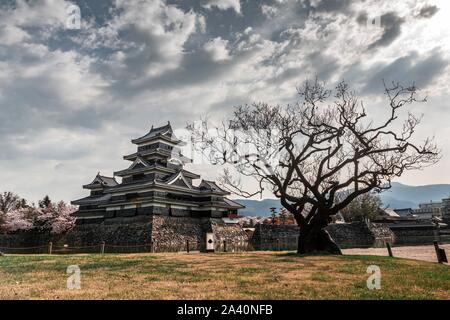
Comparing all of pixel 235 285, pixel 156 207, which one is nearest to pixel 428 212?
pixel 156 207

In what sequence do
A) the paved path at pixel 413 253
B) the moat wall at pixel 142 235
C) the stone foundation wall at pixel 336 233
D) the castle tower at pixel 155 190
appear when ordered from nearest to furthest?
the paved path at pixel 413 253 < the moat wall at pixel 142 235 < the castle tower at pixel 155 190 < the stone foundation wall at pixel 336 233

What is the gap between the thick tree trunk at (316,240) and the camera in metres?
16.9

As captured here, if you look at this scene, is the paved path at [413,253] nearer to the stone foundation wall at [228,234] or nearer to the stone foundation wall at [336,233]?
the stone foundation wall at [228,234]

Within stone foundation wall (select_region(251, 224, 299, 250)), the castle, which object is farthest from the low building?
the castle

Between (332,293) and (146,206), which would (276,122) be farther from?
(146,206)

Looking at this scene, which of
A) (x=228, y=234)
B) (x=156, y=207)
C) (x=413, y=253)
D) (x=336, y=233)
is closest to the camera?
(x=413, y=253)

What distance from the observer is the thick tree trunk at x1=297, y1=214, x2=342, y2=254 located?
1694 centimetres

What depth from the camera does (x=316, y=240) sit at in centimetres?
1722

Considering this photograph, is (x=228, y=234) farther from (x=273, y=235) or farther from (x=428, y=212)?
(x=428, y=212)

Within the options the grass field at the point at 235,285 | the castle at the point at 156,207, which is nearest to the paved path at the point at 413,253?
the grass field at the point at 235,285

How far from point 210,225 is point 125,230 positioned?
9.72m

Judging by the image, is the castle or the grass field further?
the castle

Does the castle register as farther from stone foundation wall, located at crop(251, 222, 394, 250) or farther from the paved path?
the paved path
